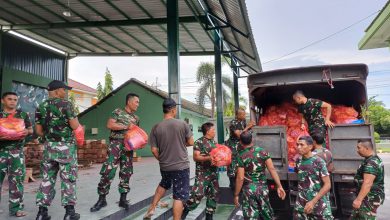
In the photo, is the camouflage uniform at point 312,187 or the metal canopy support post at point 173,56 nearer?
the camouflage uniform at point 312,187

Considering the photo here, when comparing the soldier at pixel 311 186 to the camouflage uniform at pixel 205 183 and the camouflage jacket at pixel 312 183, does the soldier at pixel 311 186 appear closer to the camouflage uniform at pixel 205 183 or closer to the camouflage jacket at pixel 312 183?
the camouflage jacket at pixel 312 183

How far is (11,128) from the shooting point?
4098 millimetres

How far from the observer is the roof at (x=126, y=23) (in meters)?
9.50

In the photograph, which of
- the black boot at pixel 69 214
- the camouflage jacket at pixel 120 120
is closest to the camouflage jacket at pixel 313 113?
the camouflage jacket at pixel 120 120

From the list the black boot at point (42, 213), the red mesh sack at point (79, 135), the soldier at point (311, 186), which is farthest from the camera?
the red mesh sack at point (79, 135)

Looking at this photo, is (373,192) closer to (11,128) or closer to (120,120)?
(120,120)

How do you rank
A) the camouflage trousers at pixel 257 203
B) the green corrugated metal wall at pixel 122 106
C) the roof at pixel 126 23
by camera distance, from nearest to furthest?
the camouflage trousers at pixel 257 203 < the roof at pixel 126 23 < the green corrugated metal wall at pixel 122 106

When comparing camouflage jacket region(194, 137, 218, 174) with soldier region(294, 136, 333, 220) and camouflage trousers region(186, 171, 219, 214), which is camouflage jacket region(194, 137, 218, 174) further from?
soldier region(294, 136, 333, 220)

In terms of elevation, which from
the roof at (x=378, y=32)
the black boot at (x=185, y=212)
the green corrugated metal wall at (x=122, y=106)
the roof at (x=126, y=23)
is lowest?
the black boot at (x=185, y=212)

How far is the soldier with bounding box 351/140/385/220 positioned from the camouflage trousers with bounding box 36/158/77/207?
12.2 feet

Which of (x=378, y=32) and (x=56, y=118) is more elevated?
(x=378, y=32)

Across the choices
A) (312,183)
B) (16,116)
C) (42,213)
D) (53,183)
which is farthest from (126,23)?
(312,183)

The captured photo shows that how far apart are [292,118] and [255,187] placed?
8.51ft

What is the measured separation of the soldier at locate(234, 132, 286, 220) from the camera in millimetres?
3930
